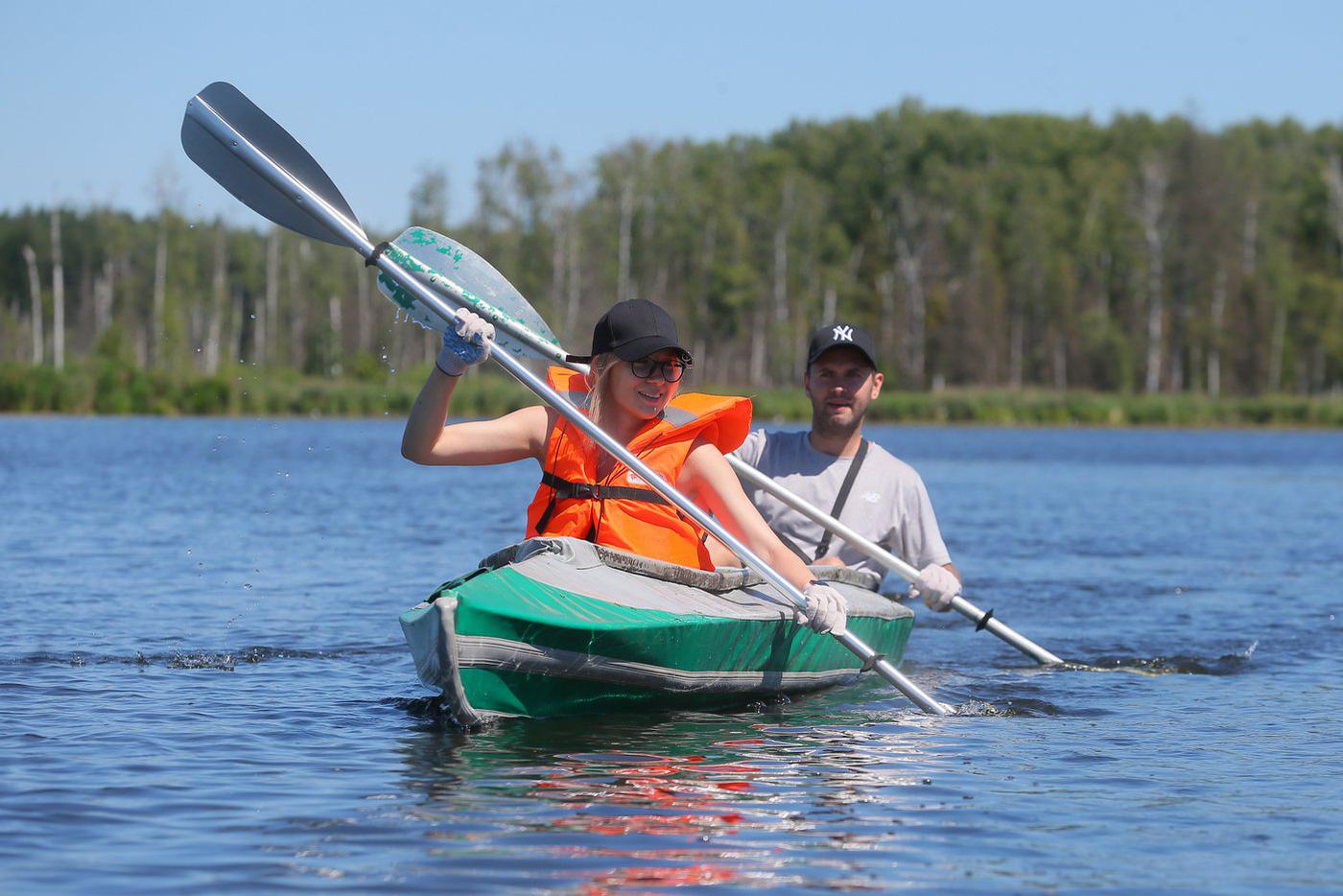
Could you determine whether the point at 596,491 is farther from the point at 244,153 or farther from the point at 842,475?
the point at 244,153

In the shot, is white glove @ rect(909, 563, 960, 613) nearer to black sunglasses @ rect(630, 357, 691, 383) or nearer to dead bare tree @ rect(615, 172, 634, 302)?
black sunglasses @ rect(630, 357, 691, 383)

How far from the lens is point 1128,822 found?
5.17m

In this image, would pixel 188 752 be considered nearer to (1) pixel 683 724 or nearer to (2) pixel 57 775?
(2) pixel 57 775

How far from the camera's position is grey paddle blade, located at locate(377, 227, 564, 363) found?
6594 mm

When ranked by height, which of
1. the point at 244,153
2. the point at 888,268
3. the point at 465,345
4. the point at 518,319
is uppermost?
the point at 888,268

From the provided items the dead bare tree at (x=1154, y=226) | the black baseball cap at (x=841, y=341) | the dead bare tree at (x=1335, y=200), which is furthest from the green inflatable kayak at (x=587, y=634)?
the dead bare tree at (x=1335, y=200)

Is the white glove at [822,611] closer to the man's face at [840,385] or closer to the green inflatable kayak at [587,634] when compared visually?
the green inflatable kayak at [587,634]

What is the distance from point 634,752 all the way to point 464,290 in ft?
7.10

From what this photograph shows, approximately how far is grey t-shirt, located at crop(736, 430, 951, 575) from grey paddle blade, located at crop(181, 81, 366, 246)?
2152mm

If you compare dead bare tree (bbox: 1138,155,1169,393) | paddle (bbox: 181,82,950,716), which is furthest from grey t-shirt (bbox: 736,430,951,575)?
dead bare tree (bbox: 1138,155,1169,393)

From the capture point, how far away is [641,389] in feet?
19.7

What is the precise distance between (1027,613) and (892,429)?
3648 cm

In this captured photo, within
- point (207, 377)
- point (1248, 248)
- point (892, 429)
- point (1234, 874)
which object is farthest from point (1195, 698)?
point (1248, 248)

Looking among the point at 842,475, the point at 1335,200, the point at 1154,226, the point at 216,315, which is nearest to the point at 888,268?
the point at 1154,226
